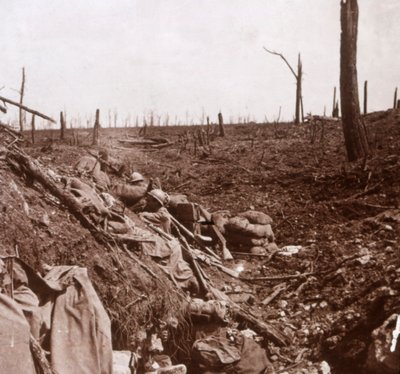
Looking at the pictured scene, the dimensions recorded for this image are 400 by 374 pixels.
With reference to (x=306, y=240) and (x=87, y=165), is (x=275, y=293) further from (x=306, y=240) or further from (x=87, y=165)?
Answer: (x=87, y=165)

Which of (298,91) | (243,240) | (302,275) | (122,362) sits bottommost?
(122,362)

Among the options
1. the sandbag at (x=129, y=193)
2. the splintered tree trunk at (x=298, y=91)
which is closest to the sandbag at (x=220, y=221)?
the sandbag at (x=129, y=193)

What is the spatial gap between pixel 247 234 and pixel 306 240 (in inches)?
36.7

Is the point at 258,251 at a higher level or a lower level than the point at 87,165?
lower

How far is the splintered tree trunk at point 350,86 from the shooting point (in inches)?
452

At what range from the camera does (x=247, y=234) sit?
7.73 m

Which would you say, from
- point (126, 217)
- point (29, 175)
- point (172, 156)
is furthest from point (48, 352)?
point (172, 156)

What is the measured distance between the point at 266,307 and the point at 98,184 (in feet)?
10.3

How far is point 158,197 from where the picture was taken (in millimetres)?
7562

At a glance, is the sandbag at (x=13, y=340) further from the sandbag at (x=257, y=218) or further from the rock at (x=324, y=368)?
the sandbag at (x=257, y=218)

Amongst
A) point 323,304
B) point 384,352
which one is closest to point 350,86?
point 323,304

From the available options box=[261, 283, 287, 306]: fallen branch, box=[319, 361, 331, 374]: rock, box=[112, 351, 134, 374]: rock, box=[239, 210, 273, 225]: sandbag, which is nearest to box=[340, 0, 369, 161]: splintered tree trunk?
box=[239, 210, 273, 225]: sandbag

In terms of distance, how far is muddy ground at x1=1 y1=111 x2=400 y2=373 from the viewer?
4.72 metres

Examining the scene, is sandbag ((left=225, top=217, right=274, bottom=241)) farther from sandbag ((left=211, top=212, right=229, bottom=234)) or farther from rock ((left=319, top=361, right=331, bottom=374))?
rock ((left=319, top=361, right=331, bottom=374))
